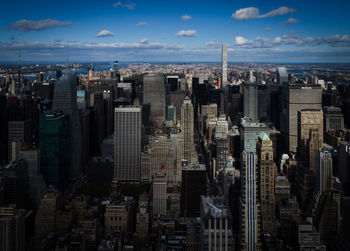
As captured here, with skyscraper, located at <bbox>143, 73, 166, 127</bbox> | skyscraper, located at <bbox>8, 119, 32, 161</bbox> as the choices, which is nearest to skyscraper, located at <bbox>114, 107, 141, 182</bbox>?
skyscraper, located at <bbox>8, 119, 32, 161</bbox>

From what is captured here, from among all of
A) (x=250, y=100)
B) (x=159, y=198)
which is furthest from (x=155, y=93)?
(x=159, y=198)

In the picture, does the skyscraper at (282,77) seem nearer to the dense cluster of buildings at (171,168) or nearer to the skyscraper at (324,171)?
the dense cluster of buildings at (171,168)

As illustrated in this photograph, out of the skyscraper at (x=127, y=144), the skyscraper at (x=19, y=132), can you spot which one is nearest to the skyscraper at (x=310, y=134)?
the skyscraper at (x=127, y=144)

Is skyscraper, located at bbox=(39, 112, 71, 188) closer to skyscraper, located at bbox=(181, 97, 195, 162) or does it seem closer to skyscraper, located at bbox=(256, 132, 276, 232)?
skyscraper, located at bbox=(181, 97, 195, 162)

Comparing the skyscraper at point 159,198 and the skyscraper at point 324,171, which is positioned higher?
the skyscraper at point 324,171

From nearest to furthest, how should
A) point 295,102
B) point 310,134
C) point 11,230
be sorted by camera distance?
point 11,230, point 310,134, point 295,102

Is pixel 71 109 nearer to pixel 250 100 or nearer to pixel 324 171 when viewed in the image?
pixel 324 171
